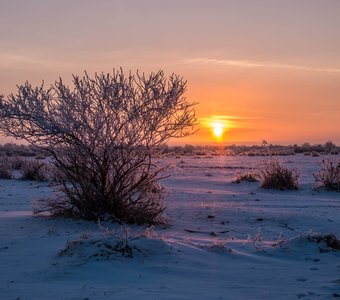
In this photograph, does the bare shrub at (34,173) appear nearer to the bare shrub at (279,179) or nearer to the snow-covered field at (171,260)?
the bare shrub at (279,179)

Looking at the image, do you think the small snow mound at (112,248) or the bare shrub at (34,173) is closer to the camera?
the small snow mound at (112,248)

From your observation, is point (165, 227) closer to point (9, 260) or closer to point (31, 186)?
point (9, 260)

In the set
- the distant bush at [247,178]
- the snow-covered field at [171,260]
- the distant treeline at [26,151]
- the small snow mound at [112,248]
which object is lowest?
the snow-covered field at [171,260]

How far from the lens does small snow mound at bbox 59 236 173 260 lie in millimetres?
6867

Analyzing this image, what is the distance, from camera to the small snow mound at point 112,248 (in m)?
6.87

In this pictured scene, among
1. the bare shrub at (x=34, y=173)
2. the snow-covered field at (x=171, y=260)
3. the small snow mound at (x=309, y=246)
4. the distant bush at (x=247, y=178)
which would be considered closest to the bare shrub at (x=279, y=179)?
the distant bush at (x=247, y=178)

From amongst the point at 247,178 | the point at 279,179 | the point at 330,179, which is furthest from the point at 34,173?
the point at 330,179

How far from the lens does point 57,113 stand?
9.92 metres

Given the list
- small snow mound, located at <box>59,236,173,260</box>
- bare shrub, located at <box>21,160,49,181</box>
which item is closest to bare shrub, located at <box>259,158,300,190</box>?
bare shrub, located at <box>21,160,49,181</box>

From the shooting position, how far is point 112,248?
701 centimetres

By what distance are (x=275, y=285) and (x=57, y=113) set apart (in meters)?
5.42

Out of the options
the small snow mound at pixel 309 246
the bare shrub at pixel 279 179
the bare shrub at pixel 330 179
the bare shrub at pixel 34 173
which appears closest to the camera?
the small snow mound at pixel 309 246

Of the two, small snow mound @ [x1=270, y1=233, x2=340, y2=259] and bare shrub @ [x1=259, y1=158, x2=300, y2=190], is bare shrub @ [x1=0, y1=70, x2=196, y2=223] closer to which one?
small snow mound @ [x1=270, y1=233, x2=340, y2=259]

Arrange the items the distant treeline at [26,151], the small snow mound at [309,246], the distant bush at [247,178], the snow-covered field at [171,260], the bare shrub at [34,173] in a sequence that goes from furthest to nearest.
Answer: the bare shrub at [34,173], the distant bush at [247,178], the distant treeline at [26,151], the small snow mound at [309,246], the snow-covered field at [171,260]
